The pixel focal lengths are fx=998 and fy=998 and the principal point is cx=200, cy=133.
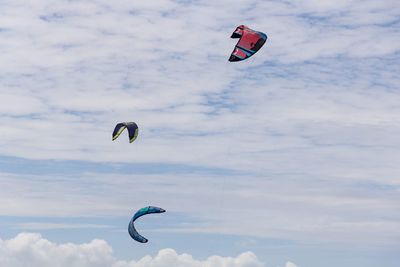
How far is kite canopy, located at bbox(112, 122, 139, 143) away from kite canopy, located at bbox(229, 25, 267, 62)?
1855cm

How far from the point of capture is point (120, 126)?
112688mm

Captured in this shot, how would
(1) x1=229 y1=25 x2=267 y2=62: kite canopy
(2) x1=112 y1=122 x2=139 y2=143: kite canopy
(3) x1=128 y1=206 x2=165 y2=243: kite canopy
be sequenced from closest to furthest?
1. (1) x1=229 y1=25 x2=267 y2=62: kite canopy
2. (2) x1=112 y1=122 x2=139 y2=143: kite canopy
3. (3) x1=128 y1=206 x2=165 y2=243: kite canopy

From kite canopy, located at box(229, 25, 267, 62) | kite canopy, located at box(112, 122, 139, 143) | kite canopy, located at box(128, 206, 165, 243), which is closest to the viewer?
kite canopy, located at box(229, 25, 267, 62)

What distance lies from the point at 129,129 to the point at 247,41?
19.4m

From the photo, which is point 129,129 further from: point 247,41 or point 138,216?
point 247,41

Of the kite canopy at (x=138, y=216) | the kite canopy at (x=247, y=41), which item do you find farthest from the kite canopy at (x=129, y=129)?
the kite canopy at (x=247, y=41)

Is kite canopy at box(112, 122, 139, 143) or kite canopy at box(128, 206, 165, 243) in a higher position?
kite canopy at box(112, 122, 139, 143)

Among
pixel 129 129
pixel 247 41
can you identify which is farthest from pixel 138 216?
pixel 247 41

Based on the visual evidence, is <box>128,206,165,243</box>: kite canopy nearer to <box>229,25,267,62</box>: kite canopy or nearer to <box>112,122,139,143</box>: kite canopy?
<box>112,122,139,143</box>: kite canopy

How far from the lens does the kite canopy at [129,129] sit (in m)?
110

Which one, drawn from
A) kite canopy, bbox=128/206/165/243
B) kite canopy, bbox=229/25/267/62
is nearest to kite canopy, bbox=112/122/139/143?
kite canopy, bbox=128/206/165/243

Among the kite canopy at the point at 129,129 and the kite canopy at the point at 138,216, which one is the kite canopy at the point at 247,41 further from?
the kite canopy at the point at 138,216

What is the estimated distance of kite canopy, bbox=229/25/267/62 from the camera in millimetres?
96750

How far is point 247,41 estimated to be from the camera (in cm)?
9844
